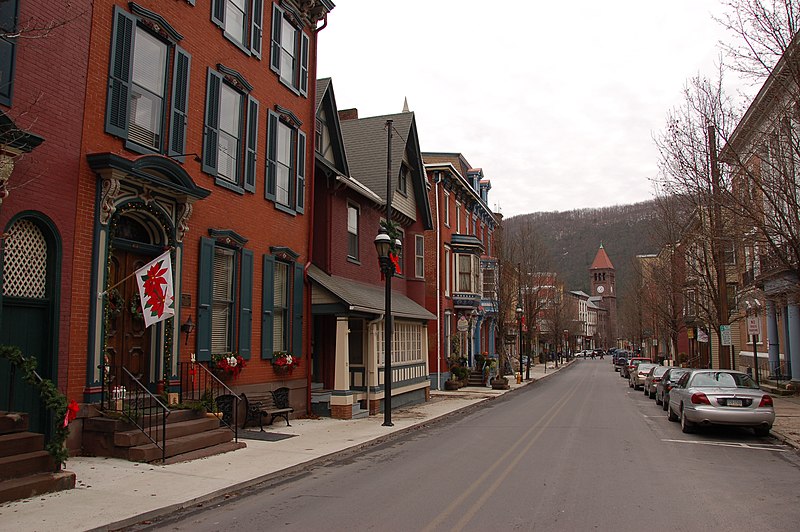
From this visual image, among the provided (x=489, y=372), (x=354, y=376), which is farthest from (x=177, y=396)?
(x=489, y=372)

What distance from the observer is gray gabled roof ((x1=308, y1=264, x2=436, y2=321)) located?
17797 mm

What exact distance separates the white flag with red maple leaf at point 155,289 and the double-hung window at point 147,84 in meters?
2.27

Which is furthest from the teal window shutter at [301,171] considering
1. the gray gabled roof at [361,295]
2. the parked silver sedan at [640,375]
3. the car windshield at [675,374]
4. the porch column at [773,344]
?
the porch column at [773,344]

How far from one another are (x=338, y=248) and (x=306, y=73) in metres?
5.24

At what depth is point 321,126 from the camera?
20.3 m

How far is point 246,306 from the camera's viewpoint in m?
14.9

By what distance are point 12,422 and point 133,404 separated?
295 centimetres

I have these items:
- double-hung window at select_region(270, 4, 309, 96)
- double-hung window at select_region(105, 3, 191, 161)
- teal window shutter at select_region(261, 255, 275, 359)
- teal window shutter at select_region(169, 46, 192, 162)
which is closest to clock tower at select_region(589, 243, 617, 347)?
double-hung window at select_region(270, 4, 309, 96)

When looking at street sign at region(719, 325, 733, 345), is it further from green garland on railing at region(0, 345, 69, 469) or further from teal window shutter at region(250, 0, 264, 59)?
green garland on railing at region(0, 345, 69, 469)

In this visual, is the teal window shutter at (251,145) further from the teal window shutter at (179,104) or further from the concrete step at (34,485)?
the concrete step at (34,485)

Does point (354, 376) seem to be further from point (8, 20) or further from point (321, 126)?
point (8, 20)

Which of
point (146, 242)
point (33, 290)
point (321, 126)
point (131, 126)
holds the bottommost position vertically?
point (33, 290)

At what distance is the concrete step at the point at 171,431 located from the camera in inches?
399

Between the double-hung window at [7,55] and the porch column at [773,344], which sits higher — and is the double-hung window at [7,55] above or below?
above
